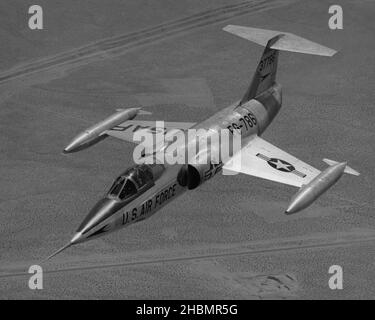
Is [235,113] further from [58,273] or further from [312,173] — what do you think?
[58,273]

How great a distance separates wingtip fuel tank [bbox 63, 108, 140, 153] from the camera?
32406 millimetres

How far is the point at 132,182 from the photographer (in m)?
27.5

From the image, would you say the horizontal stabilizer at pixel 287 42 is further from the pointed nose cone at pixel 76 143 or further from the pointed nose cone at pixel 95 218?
the pointed nose cone at pixel 95 218

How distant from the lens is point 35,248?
3009 centimetres

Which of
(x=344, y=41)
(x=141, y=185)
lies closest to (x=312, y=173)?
(x=141, y=185)

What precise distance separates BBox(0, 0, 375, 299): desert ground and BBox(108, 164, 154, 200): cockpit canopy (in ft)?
10.6

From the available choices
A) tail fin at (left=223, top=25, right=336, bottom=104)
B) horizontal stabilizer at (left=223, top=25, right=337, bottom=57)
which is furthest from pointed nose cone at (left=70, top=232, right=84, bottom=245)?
horizontal stabilizer at (left=223, top=25, right=337, bottom=57)

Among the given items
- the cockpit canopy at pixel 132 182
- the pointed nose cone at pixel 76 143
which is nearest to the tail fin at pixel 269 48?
the pointed nose cone at pixel 76 143

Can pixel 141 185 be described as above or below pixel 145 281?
above

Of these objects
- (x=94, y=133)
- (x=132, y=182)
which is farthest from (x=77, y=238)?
(x=94, y=133)

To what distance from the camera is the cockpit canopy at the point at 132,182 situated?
27266 mm

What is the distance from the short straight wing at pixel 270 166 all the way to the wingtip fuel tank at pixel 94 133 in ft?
17.9

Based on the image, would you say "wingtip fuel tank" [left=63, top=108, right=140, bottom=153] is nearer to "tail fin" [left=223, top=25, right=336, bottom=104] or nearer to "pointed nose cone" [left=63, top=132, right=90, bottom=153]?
"pointed nose cone" [left=63, top=132, right=90, bottom=153]

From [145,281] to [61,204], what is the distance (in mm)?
5924
